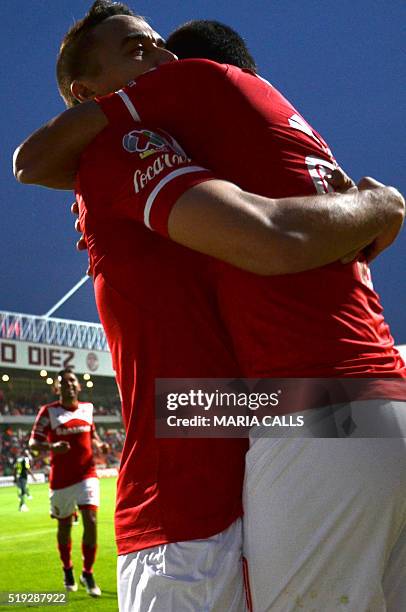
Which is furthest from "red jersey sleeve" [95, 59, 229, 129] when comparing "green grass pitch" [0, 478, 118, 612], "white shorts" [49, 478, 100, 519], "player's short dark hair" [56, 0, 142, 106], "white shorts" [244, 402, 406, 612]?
"white shorts" [49, 478, 100, 519]

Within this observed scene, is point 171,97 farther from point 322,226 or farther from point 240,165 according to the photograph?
point 322,226

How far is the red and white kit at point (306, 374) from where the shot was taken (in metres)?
1.39

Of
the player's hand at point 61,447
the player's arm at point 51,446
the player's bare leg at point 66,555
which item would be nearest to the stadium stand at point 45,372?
the player's arm at point 51,446

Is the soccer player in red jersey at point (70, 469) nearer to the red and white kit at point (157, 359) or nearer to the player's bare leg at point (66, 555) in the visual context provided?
the player's bare leg at point (66, 555)

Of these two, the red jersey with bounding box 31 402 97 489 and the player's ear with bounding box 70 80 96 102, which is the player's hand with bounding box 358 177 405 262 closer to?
the player's ear with bounding box 70 80 96 102

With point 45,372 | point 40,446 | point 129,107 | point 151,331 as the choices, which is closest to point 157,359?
point 151,331

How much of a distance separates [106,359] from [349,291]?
49409 mm

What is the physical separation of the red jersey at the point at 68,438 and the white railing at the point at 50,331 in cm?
3605

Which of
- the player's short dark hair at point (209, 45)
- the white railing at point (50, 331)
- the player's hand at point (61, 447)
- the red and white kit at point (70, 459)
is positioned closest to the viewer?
the player's short dark hair at point (209, 45)

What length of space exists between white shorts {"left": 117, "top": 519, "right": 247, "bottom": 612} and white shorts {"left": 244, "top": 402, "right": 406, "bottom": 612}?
0.20 ft

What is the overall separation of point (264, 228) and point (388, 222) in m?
0.31

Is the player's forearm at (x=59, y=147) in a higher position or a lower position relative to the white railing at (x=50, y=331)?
lower

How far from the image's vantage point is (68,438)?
1012 cm

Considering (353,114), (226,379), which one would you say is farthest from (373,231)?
(353,114)
